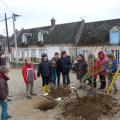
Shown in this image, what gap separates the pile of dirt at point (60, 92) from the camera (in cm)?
941

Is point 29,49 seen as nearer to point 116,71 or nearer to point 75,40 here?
point 75,40

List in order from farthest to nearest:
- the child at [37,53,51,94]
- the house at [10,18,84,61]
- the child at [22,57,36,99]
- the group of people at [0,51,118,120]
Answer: the house at [10,18,84,61] → the child at [37,53,51,94] → the child at [22,57,36,99] → the group of people at [0,51,118,120]

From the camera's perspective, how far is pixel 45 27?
37.9m

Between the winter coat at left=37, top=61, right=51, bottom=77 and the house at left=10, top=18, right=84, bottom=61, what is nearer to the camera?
the winter coat at left=37, top=61, right=51, bottom=77

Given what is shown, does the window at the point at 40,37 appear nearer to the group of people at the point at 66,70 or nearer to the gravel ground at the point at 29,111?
the group of people at the point at 66,70

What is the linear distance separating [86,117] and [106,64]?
2989mm

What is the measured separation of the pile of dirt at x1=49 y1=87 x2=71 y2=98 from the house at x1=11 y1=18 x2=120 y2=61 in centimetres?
1217

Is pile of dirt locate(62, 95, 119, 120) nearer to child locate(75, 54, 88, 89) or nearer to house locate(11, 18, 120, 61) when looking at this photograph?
child locate(75, 54, 88, 89)

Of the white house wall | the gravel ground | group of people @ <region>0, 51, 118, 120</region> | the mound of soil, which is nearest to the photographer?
the gravel ground

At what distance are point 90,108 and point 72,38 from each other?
23228mm

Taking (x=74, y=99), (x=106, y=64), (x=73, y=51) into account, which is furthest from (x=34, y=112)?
(x=73, y=51)

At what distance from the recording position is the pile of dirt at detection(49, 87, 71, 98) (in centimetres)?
Answer: 941

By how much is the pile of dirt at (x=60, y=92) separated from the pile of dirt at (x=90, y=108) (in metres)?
1.14

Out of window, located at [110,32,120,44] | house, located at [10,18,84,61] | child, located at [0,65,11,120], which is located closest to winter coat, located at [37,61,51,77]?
child, located at [0,65,11,120]
